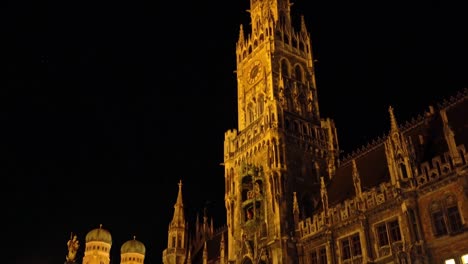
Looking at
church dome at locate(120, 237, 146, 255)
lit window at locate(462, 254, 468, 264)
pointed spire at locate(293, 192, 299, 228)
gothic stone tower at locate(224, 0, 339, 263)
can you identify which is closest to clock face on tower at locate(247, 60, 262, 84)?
gothic stone tower at locate(224, 0, 339, 263)

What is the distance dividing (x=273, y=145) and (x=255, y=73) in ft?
40.7

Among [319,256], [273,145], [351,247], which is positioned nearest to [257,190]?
[273,145]

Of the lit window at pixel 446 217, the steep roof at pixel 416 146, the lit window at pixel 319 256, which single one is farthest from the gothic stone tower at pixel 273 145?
the lit window at pixel 446 217

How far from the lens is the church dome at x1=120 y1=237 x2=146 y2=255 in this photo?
93.2 meters

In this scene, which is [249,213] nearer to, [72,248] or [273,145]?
[273,145]

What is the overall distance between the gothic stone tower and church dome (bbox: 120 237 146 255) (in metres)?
45.8

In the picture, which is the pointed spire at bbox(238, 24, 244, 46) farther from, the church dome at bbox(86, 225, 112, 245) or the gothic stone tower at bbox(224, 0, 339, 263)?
the church dome at bbox(86, 225, 112, 245)

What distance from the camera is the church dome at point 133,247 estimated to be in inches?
3671

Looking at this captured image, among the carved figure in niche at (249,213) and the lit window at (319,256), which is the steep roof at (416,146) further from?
the carved figure in niche at (249,213)

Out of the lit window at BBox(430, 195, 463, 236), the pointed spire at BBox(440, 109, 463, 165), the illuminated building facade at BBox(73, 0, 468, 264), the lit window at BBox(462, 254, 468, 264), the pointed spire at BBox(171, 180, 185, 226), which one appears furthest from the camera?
the pointed spire at BBox(171, 180, 185, 226)

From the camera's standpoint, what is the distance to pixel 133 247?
93.6m

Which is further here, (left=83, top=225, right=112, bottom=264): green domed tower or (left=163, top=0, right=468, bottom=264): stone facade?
(left=83, top=225, right=112, bottom=264): green domed tower

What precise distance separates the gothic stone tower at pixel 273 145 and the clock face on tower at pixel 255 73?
0.13 metres

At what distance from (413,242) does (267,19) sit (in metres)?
34.2
